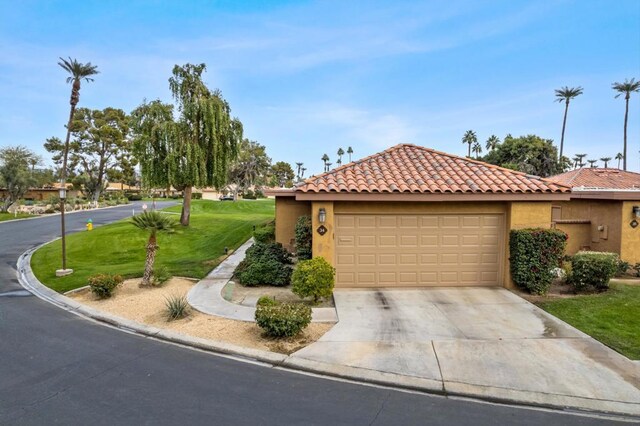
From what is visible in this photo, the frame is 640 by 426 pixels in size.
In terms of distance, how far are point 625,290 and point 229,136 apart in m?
20.1

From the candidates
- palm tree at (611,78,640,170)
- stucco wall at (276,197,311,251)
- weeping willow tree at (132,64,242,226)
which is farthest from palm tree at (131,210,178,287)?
palm tree at (611,78,640,170)

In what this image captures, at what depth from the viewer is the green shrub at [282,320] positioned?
282 inches

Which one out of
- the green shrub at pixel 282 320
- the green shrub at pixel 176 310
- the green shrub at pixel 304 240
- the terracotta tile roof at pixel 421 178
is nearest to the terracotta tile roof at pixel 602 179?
the terracotta tile roof at pixel 421 178

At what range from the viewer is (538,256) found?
10289 millimetres

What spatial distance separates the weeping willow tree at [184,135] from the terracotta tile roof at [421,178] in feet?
39.3

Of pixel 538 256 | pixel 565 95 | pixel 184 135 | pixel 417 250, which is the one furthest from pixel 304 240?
pixel 565 95

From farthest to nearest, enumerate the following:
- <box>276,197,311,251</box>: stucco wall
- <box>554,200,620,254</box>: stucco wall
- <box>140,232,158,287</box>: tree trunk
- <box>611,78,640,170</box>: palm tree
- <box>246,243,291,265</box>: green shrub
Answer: <box>611,78,640,170</box>: palm tree → <box>276,197,311,251</box>: stucco wall → <box>554,200,620,254</box>: stucco wall → <box>246,243,291,265</box>: green shrub → <box>140,232,158,287</box>: tree trunk

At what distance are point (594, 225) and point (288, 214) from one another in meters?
11.6

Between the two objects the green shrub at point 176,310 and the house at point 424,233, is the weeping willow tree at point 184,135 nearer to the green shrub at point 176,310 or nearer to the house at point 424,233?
the house at point 424,233

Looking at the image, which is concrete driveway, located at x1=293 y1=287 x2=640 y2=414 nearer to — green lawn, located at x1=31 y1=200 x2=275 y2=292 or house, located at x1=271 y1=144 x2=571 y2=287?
house, located at x1=271 y1=144 x2=571 y2=287

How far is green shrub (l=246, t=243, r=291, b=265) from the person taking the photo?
1215cm

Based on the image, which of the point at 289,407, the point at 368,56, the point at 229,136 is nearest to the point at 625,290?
the point at 289,407

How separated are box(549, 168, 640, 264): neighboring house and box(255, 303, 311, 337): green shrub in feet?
37.7

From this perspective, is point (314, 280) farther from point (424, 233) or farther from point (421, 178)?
point (421, 178)
